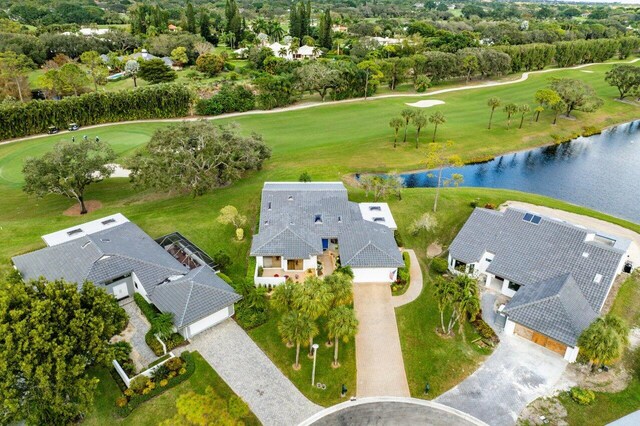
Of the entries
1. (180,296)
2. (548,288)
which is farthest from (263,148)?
(548,288)

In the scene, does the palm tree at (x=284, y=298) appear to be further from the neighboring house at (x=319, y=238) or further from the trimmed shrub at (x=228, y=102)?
the trimmed shrub at (x=228, y=102)

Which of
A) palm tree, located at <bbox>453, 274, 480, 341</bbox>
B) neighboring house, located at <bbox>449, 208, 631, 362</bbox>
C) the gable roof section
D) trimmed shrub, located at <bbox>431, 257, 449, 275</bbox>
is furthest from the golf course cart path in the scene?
trimmed shrub, located at <bbox>431, 257, 449, 275</bbox>

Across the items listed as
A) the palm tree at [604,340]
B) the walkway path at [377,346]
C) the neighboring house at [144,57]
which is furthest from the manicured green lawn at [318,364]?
the neighboring house at [144,57]

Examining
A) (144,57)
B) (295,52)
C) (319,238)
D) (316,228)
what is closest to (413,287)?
(319,238)

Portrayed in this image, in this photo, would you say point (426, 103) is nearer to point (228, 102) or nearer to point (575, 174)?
point (575, 174)

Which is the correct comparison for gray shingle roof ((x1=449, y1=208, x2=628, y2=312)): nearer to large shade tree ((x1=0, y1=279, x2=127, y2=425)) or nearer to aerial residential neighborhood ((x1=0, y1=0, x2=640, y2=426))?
aerial residential neighborhood ((x1=0, y1=0, x2=640, y2=426))
